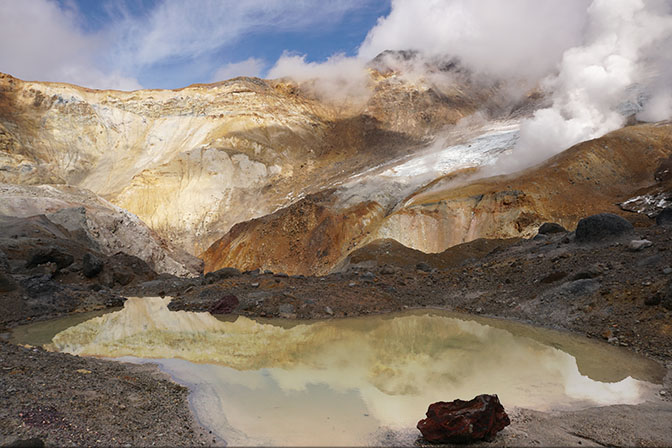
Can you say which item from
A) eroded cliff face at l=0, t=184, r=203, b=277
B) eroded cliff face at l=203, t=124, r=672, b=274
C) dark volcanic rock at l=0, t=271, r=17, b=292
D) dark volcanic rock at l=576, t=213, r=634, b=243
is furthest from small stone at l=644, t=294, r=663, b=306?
eroded cliff face at l=0, t=184, r=203, b=277

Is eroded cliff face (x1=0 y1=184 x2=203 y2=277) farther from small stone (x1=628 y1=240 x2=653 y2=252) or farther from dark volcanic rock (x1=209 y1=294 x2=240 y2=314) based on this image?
small stone (x1=628 y1=240 x2=653 y2=252)

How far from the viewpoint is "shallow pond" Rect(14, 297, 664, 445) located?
18.8ft

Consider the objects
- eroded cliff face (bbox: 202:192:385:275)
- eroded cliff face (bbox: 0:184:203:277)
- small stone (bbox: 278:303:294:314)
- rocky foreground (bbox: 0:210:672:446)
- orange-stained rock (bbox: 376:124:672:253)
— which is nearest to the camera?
rocky foreground (bbox: 0:210:672:446)

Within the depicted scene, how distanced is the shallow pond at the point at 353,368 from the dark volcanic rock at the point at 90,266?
10001 mm

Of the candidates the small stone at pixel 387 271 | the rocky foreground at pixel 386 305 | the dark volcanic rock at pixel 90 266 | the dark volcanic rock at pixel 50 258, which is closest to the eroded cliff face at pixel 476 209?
the small stone at pixel 387 271

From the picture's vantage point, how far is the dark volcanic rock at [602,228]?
14820mm

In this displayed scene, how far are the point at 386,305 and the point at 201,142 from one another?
216 ft

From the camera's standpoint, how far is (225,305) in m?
15.2

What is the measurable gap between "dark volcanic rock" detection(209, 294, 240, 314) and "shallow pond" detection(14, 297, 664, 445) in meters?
1.56

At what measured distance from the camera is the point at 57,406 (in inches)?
213

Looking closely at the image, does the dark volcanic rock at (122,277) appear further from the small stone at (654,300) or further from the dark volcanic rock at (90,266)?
the small stone at (654,300)

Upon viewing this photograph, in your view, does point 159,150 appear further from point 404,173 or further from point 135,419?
point 135,419

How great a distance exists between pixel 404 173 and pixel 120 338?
1739 inches

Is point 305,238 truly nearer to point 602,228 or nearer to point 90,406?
point 602,228
